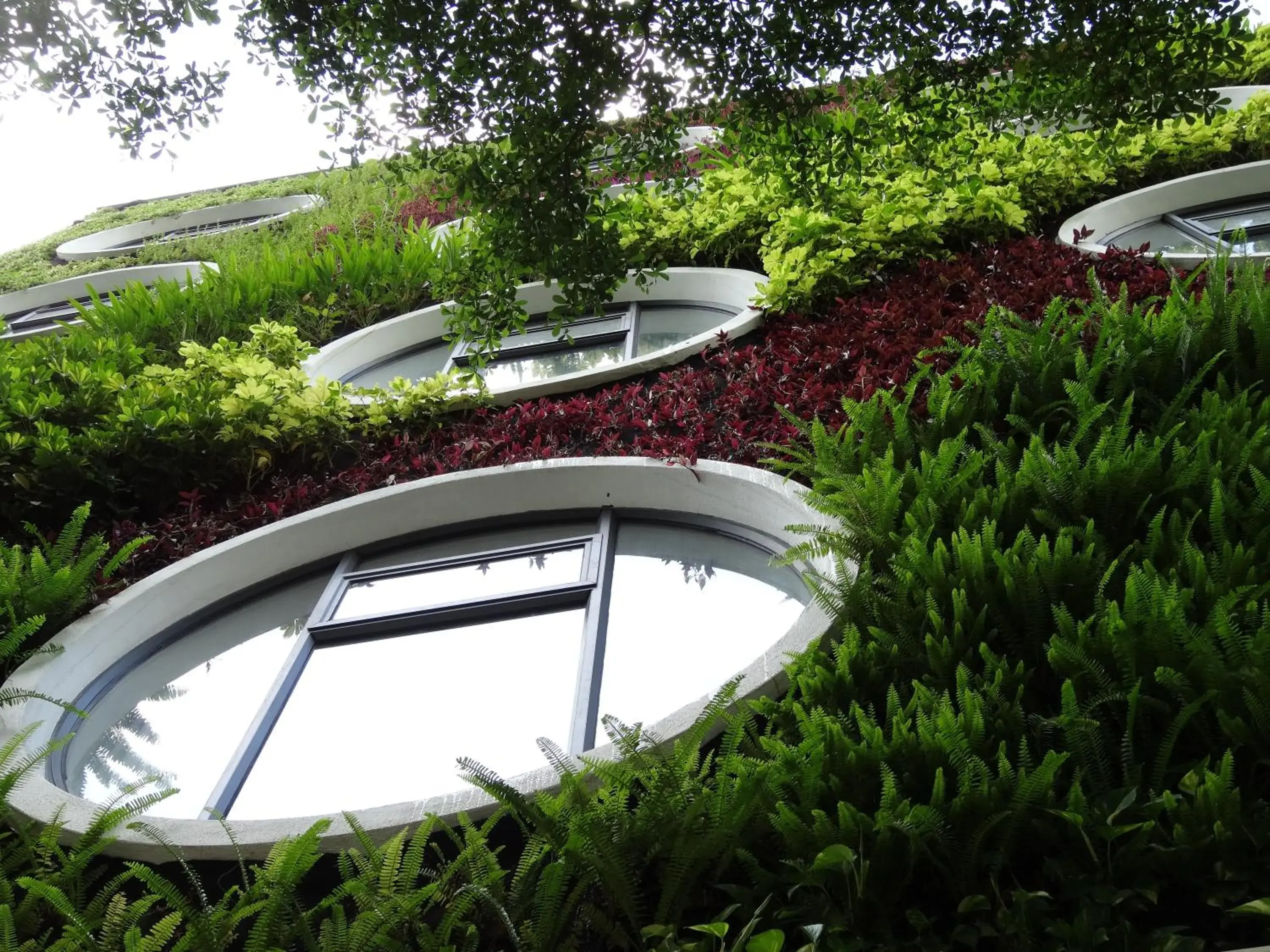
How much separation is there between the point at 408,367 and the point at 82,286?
27.6ft

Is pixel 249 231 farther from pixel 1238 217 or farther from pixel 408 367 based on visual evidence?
pixel 1238 217

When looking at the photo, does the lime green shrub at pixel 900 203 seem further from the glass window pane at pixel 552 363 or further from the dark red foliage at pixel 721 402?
the glass window pane at pixel 552 363

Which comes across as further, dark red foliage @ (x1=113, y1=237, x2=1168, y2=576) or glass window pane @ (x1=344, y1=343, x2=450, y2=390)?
glass window pane @ (x1=344, y1=343, x2=450, y2=390)

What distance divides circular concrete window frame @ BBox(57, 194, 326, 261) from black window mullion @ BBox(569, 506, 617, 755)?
14.0 m

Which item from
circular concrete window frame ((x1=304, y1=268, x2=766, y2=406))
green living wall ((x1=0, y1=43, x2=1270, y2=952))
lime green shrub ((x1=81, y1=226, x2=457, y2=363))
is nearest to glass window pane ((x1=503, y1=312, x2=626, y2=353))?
circular concrete window frame ((x1=304, y1=268, x2=766, y2=406))

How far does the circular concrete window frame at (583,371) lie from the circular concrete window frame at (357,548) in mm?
1129

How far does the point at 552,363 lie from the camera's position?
271 inches

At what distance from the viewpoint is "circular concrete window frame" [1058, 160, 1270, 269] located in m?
6.71

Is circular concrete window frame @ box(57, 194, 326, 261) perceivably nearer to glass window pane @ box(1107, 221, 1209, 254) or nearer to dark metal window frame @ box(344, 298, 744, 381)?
dark metal window frame @ box(344, 298, 744, 381)

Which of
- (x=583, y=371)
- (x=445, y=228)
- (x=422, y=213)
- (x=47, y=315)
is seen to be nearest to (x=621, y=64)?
(x=583, y=371)

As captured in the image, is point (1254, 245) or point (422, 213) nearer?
point (1254, 245)

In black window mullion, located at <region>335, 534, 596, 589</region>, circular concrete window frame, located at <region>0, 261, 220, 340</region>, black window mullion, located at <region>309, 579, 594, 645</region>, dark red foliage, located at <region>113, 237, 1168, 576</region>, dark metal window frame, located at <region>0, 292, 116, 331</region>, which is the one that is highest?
circular concrete window frame, located at <region>0, 261, 220, 340</region>

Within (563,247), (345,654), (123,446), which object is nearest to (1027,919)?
(563,247)

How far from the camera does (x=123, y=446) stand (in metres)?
4.92
